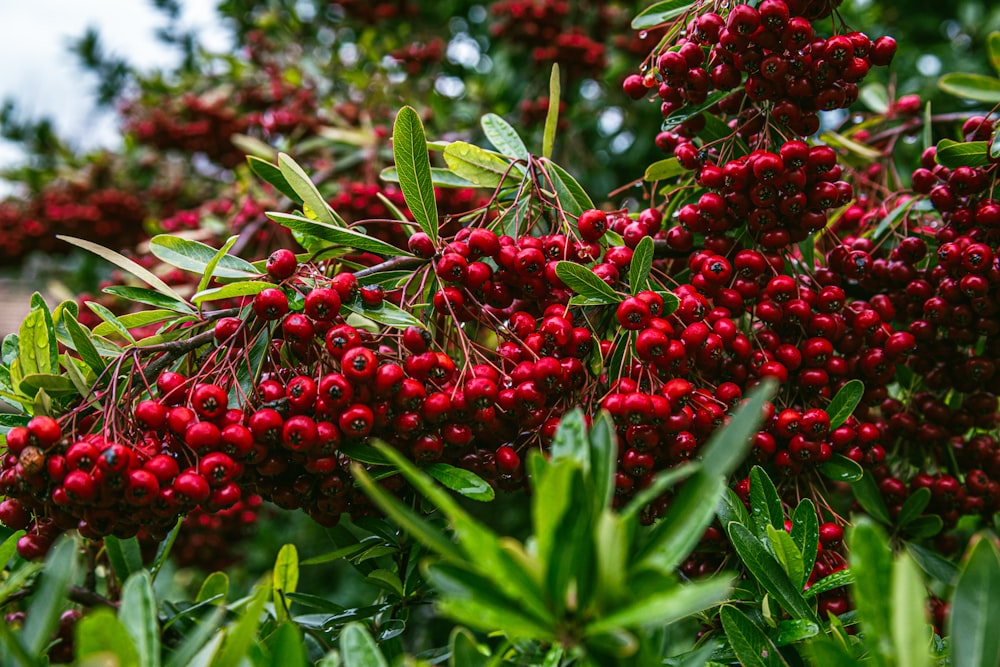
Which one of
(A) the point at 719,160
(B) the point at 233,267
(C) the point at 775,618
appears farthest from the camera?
(A) the point at 719,160

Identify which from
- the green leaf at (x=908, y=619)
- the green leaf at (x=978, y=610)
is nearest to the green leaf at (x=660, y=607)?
the green leaf at (x=908, y=619)

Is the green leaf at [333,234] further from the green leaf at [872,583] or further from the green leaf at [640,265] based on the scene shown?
the green leaf at [872,583]

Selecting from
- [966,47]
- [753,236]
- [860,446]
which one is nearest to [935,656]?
[860,446]

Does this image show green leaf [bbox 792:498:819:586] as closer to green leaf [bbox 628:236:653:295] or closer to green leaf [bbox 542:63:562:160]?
green leaf [bbox 628:236:653:295]

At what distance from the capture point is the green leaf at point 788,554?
1.18 m

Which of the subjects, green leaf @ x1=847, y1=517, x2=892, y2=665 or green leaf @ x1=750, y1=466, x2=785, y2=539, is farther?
green leaf @ x1=750, y1=466, x2=785, y2=539

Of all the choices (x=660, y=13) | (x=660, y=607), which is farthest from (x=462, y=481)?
(x=660, y=13)

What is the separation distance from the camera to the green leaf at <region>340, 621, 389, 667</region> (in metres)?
0.93

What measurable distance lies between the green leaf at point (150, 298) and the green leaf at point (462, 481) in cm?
60

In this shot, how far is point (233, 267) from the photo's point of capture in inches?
56.3

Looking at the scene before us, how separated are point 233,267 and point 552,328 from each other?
0.64 metres

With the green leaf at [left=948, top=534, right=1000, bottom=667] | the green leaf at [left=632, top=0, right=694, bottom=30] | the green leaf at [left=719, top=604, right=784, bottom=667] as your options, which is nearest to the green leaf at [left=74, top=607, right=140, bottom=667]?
the green leaf at [left=719, top=604, right=784, bottom=667]

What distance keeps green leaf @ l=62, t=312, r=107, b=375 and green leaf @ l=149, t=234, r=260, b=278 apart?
21cm

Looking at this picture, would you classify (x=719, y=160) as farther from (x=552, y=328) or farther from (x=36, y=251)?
(x=36, y=251)
